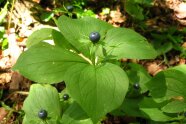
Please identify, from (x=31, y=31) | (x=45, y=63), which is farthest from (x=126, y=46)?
(x=31, y=31)

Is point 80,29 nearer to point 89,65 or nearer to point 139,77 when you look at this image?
point 89,65

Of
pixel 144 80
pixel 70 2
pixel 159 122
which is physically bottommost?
pixel 159 122

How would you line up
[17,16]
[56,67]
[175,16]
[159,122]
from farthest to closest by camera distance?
[175,16], [17,16], [159,122], [56,67]

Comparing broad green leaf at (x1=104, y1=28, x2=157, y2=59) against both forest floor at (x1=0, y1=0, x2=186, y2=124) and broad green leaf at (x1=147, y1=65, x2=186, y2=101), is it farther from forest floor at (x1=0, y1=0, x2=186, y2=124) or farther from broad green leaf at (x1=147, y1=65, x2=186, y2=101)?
forest floor at (x1=0, y1=0, x2=186, y2=124)

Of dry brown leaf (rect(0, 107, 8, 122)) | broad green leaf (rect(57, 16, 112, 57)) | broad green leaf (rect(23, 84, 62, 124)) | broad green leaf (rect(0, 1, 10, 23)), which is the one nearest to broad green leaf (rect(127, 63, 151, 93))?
broad green leaf (rect(57, 16, 112, 57))

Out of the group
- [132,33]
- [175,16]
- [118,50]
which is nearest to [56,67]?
[118,50]

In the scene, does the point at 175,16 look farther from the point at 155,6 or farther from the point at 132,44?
the point at 132,44
